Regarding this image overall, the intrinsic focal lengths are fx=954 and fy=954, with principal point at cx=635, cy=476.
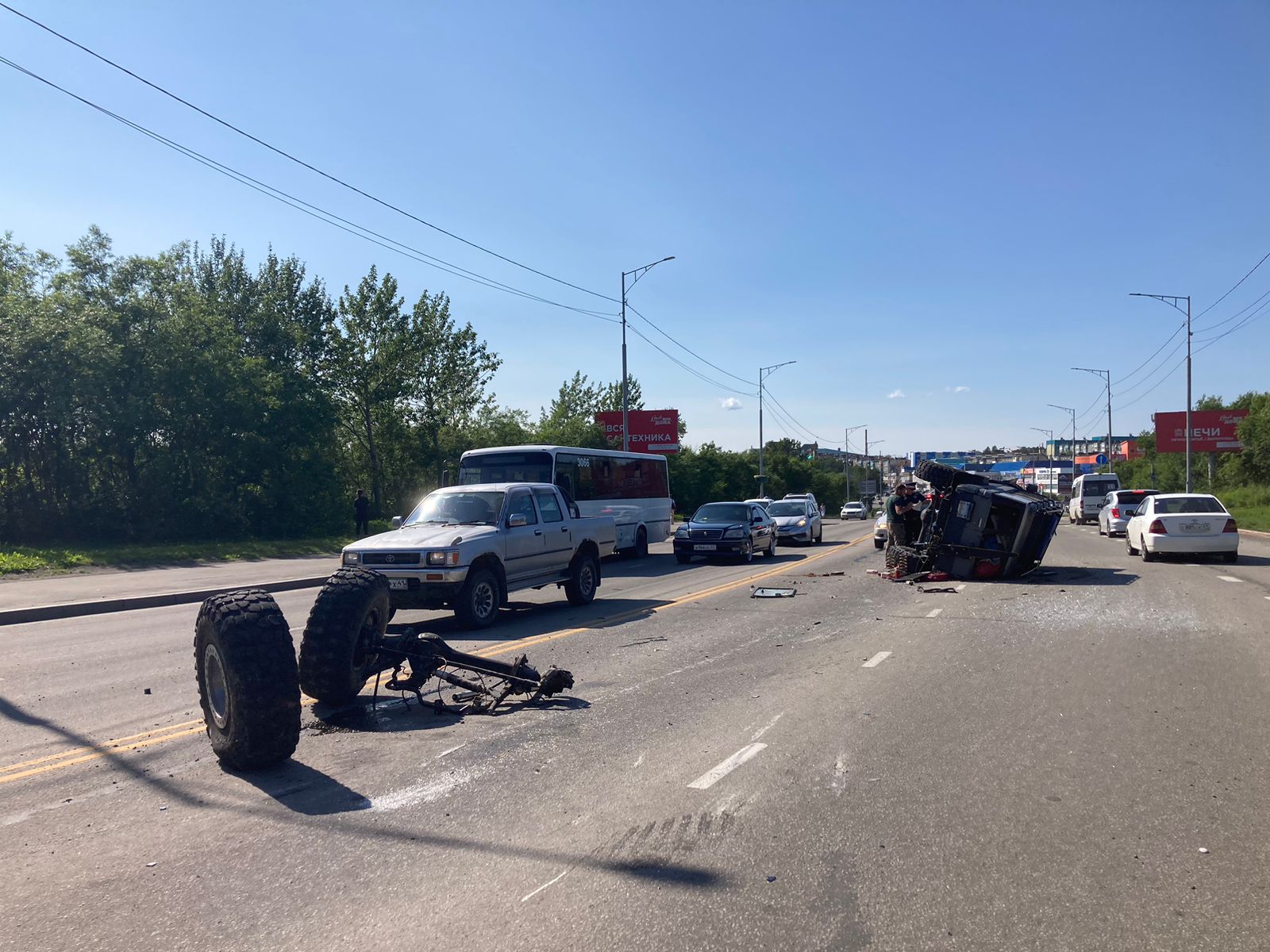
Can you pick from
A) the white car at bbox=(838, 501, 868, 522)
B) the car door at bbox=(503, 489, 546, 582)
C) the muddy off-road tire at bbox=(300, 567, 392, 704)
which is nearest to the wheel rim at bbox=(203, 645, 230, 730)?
the muddy off-road tire at bbox=(300, 567, 392, 704)

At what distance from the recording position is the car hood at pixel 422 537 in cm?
1135

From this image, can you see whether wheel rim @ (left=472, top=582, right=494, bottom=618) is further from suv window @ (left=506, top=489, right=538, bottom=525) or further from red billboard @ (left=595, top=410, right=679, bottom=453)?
red billboard @ (left=595, top=410, right=679, bottom=453)

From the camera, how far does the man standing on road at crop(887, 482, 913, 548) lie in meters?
19.2

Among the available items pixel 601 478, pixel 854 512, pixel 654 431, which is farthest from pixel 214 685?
pixel 854 512

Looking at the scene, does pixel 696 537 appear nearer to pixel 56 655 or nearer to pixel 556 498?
pixel 556 498

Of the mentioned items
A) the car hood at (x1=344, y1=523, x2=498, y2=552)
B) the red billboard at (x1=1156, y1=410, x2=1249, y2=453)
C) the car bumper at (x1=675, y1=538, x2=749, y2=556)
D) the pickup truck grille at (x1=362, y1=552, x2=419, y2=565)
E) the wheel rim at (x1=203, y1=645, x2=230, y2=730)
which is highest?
the red billboard at (x1=1156, y1=410, x2=1249, y2=453)

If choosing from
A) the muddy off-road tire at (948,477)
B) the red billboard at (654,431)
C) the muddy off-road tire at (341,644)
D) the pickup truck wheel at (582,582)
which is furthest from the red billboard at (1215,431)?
the muddy off-road tire at (341,644)

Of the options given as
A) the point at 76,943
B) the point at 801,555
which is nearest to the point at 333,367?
the point at 801,555

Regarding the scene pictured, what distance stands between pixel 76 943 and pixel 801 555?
23490 mm

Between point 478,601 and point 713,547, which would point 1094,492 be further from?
point 478,601

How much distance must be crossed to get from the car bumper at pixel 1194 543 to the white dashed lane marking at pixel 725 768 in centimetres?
1775

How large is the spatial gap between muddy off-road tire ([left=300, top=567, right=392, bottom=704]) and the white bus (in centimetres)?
1142

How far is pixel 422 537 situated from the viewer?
1173 cm

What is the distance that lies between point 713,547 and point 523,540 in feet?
35.7
